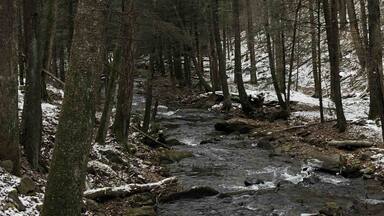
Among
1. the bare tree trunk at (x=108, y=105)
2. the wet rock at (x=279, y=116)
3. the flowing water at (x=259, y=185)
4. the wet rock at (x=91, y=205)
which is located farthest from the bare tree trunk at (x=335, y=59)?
the wet rock at (x=91, y=205)

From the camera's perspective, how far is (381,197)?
11414 mm

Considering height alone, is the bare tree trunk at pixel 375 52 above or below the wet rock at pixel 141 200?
above

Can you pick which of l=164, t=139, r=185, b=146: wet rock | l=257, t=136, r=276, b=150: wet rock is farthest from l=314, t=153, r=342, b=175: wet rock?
l=164, t=139, r=185, b=146: wet rock

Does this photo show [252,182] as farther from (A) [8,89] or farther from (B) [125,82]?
(A) [8,89]

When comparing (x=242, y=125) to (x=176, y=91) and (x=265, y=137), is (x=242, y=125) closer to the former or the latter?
(x=265, y=137)

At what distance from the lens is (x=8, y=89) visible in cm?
851

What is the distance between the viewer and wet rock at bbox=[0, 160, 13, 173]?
824 centimetres

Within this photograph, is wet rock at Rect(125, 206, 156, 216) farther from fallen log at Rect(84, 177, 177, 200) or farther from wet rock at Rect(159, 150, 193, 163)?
wet rock at Rect(159, 150, 193, 163)

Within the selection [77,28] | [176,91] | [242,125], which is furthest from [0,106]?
[176,91]

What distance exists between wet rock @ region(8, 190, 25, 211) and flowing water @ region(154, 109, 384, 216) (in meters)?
3.47

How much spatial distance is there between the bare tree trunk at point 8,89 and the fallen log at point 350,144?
11.1 m

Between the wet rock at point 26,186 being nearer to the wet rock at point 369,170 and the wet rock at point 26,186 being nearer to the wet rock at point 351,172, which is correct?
the wet rock at point 351,172

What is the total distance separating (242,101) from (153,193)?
1526 cm

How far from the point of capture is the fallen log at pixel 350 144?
15.3 metres
